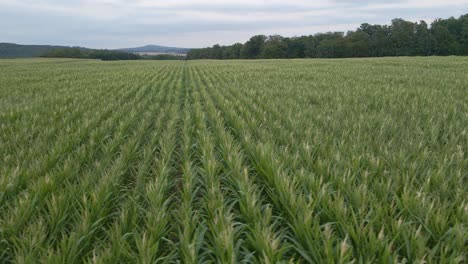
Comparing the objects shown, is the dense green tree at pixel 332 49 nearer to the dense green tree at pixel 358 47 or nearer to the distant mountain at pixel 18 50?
the dense green tree at pixel 358 47

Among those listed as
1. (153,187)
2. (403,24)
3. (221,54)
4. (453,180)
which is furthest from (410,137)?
(221,54)

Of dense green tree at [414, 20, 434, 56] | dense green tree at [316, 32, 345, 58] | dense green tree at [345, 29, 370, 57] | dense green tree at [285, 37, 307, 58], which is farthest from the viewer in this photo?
dense green tree at [285, 37, 307, 58]

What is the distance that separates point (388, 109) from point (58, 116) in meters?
7.29

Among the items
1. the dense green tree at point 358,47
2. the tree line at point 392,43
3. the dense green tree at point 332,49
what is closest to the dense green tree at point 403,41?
the tree line at point 392,43

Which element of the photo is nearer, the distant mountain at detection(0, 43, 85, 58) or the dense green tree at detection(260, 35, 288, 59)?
the dense green tree at detection(260, 35, 288, 59)

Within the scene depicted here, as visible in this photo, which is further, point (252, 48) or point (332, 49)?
point (252, 48)

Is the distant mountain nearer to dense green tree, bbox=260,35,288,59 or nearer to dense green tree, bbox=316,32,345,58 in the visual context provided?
dense green tree, bbox=260,35,288,59

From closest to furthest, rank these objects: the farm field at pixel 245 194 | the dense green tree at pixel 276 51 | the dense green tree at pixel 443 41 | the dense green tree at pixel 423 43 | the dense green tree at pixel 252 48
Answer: the farm field at pixel 245 194 → the dense green tree at pixel 443 41 → the dense green tree at pixel 423 43 → the dense green tree at pixel 276 51 → the dense green tree at pixel 252 48

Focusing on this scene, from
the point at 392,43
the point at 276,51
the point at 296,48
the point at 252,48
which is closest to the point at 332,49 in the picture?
the point at 392,43

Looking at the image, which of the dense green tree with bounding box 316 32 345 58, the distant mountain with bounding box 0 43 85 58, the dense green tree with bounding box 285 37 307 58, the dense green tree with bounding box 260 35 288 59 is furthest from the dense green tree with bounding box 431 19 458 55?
the distant mountain with bounding box 0 43 85 58

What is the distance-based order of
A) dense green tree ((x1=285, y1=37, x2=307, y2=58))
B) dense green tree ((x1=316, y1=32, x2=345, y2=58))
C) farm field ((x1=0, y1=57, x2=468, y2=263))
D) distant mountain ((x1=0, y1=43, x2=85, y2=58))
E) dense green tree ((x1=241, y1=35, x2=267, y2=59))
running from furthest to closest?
distant mountain ((x1=0, y1=43, x2=85, y2=58)) → dense green tree ((x1=241, y1=35, x2=267, y2=59)) → dense green tree ((x1=285, y1=37, x2=307, y2=58)) → dense green tree ((x1=316, y1=32, x2=345, y2=58)) → farm field ((x1=0, y1=57, x2=468, y2=263))

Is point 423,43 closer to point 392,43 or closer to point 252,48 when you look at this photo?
point 392,43

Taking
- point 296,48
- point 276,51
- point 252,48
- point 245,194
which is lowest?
point 245,194

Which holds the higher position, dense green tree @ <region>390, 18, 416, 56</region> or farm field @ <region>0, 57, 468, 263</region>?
dense green tree @ <region>390, 18, 416, 56</region>
